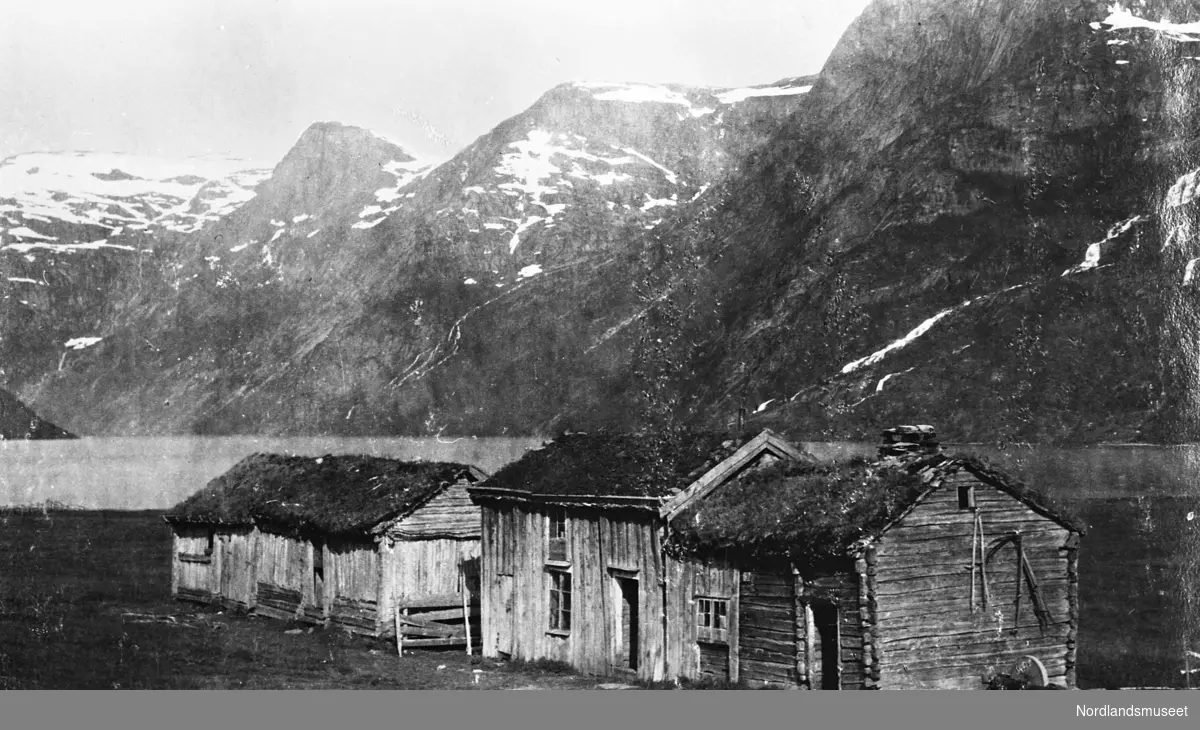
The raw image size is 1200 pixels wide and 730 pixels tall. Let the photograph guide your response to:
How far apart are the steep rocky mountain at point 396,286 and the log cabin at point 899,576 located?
33153 millimetres

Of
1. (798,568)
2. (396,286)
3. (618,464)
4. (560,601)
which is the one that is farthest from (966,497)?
(396,286)

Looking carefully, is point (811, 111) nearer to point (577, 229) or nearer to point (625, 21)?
point (577, 229)

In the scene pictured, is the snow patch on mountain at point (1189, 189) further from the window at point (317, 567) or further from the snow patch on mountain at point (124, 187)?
the snow patch on mountain at point (124, 187)

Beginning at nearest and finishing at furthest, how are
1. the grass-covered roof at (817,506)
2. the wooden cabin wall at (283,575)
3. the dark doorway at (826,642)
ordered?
the grass-covered roof at (817,506)
the dark doorway at (826,642)
the wooden cabin wall at (283,575)

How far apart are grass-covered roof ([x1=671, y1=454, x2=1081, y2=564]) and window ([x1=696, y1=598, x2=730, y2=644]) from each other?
3.83 feet

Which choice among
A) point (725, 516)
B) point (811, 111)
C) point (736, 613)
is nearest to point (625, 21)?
point (725, 516)

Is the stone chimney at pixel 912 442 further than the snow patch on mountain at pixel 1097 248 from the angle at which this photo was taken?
No

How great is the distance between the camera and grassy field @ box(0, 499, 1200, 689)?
29859 mm

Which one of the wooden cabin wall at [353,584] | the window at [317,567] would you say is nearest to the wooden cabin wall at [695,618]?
the wooden cabin wall at [353,584]

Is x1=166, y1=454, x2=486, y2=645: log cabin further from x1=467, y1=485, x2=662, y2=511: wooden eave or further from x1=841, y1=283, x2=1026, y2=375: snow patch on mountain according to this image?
x1=841, y1=283, x2=1026, y2=375: snow patch on mountain

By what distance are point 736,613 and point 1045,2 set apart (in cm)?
8323

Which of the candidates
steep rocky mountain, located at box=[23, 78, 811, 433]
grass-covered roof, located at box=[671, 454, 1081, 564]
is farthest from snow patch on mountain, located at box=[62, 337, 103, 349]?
grass-covered roof, located at box=[671, 454, 1081, 564]

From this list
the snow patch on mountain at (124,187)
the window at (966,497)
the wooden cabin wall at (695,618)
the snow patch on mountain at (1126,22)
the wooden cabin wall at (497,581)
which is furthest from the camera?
the snow patch on mountain at (1126,22)

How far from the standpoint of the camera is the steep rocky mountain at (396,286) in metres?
71.3
